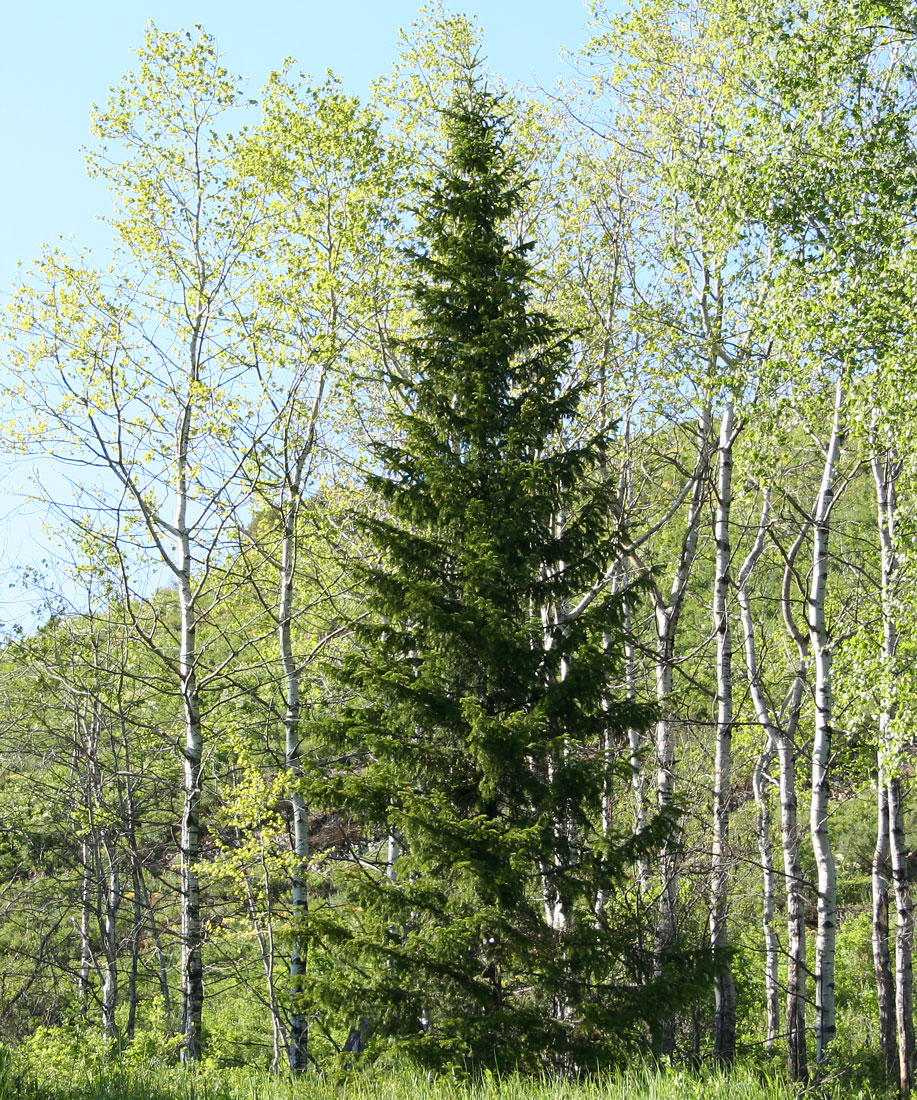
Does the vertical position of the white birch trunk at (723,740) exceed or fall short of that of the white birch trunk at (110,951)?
it exceeds it

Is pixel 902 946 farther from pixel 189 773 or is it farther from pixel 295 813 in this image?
pixel 189 773

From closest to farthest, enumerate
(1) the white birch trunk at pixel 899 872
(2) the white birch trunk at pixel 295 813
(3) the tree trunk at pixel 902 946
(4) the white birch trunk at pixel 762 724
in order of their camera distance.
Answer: (2) the white birch trunk at pixel 295 813, (4) the white birch trunk at pixel 762 724, (1) the white birch trunk at pixel 899 872, (3) the tree trunk at pixel 902 946

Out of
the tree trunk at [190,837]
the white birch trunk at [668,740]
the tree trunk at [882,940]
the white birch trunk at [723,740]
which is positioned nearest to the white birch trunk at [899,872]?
the tree trunk at [882,940]

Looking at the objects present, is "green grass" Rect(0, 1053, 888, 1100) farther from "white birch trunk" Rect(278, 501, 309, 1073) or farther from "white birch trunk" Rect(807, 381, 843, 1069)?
"white birch trunk" Rect(807, 381, 843, 1069)

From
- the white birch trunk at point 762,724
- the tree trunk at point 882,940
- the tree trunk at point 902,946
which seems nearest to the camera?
the white birch trunk at point 762,724

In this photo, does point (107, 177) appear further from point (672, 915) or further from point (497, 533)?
point (672, 915)

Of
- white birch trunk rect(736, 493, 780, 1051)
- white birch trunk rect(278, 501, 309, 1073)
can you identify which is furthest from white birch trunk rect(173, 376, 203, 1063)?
white birch trunk rect(736, 493, 780, 1051)

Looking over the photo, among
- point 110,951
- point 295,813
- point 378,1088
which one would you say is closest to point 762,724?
point 295,813

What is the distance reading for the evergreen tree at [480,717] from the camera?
27.7 feet

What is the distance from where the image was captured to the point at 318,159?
13.0 m

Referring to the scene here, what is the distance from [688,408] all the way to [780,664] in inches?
250

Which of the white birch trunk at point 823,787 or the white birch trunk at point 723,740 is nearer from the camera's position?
the white birch trunk at point 823,787

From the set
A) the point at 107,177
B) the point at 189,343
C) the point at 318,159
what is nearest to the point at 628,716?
the point at 189,343

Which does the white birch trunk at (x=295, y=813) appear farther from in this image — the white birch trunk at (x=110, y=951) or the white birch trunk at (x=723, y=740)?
the white birch trunk at (x=723, y=740)
